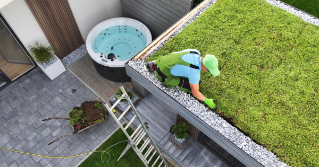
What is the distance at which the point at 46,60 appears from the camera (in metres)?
8.18

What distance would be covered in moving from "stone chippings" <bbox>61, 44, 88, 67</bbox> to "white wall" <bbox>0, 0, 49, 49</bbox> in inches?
49.3

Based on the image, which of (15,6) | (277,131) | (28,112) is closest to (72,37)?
(15,6)

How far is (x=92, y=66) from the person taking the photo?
364 inches

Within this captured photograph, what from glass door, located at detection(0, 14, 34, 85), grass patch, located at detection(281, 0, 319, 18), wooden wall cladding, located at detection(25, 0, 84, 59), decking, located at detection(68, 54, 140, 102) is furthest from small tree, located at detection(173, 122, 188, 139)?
grass patch, located at detection(281, 0, 319, 18)

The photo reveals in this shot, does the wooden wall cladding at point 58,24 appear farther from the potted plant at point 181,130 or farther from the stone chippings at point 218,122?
the potted plant at point 181,130

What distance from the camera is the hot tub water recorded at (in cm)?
925

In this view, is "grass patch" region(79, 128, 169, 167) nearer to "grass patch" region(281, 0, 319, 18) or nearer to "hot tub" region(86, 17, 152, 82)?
"hot tub" region(86, 17, 152, 82)

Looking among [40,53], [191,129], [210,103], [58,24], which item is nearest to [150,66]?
[210,103]

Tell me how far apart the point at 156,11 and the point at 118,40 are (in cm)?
228

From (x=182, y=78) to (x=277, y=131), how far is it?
7.14 feet

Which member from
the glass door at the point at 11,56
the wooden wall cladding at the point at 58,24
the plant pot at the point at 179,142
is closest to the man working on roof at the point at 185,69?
the plant pot at the point at 179,142

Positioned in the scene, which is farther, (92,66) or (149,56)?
(92,66)

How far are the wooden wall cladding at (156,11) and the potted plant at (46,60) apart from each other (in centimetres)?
352

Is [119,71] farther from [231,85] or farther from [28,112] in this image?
[231,85]
